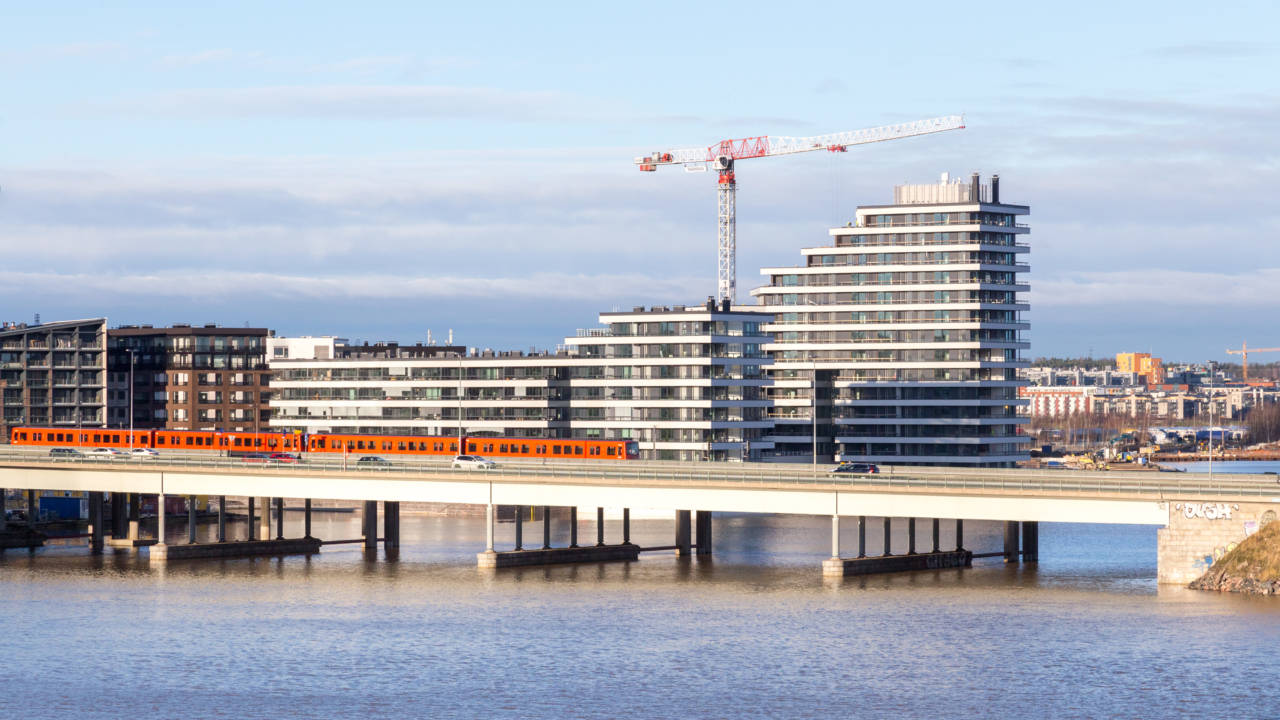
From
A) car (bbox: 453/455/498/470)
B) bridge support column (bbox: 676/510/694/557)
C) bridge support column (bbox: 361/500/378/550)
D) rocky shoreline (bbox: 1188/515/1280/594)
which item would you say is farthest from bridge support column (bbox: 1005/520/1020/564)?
bridge support column (bbox: 361/500/378/550)

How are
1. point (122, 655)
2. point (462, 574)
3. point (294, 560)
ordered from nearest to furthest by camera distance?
1. point (122, 655)
2. point (462, 574)
3. point (294, 560)

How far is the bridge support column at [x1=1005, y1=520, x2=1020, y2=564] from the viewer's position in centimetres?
14050

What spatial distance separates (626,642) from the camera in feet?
314

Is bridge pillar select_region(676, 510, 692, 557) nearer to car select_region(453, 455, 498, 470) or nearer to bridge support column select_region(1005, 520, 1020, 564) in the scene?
car select_region(453, 455, 498, 470)

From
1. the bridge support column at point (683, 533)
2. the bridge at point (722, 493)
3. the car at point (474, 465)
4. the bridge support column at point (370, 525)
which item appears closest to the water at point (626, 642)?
the bridge at point (722, 493)

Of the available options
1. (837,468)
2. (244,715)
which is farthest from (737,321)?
(244,715)

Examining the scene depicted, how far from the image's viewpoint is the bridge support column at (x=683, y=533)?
483ft

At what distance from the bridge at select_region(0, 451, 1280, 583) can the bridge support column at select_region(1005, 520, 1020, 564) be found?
15cm

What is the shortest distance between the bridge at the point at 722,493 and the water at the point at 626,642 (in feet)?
14.1

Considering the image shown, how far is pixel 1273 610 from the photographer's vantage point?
9975 cm

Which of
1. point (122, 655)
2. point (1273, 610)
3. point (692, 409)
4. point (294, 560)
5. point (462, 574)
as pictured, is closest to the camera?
point (122, 655)

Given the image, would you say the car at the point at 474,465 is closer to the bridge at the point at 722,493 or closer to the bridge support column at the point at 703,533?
the bridge at the point at 722,493

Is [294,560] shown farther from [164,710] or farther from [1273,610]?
[1273,610]

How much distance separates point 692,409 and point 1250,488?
309 ft
